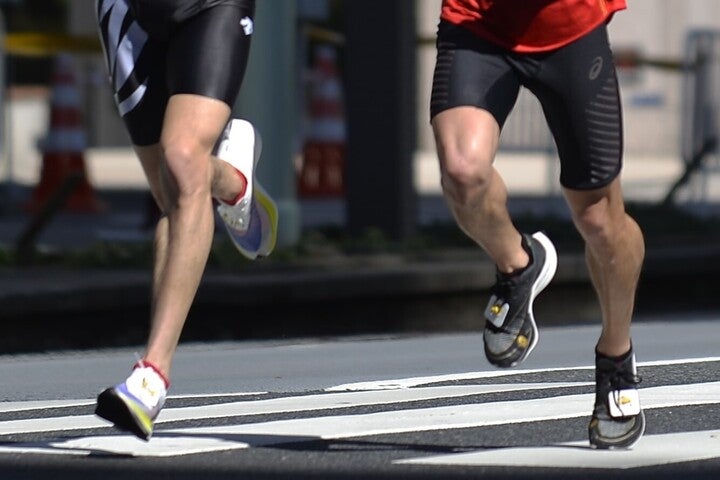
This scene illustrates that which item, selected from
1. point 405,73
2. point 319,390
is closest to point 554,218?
point 405,73

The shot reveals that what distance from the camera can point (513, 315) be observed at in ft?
17.2

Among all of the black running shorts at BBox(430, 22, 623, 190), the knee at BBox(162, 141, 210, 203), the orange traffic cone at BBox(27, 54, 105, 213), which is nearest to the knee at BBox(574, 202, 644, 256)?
the black running shorts at BBox(430, 22, 623, 190)

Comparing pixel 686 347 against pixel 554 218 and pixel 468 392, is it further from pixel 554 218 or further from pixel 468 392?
pixel 554 218

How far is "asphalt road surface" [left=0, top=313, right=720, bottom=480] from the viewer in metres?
4.55

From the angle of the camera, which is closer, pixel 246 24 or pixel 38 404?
pixel 246 24

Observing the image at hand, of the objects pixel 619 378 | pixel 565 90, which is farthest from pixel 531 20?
pixel 619 378

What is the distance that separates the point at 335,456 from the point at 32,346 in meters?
3.57

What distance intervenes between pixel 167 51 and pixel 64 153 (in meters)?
9.39

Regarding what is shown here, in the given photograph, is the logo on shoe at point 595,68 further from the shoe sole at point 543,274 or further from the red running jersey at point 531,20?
the shoe sole at point 543,274

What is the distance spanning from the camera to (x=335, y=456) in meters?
4.70

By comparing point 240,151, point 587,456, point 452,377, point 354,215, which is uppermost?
point 240,151

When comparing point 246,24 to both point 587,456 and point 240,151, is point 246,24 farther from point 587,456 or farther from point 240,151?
point 587,456

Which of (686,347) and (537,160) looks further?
(537,160)

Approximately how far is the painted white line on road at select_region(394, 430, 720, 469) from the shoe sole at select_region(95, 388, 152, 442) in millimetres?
578
